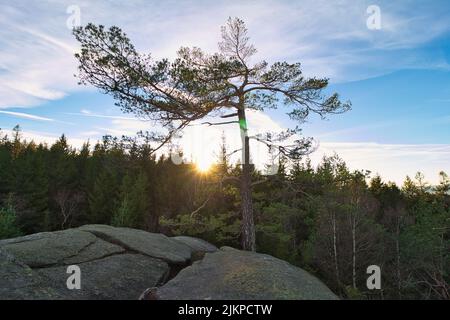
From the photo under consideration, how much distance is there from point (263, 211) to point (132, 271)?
13280 mm

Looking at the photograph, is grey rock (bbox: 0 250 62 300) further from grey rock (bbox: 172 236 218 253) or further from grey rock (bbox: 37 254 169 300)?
grey rock (bbox: 172 236 218 253)

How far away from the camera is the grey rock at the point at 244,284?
6.00 m

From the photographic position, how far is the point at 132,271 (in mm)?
8852

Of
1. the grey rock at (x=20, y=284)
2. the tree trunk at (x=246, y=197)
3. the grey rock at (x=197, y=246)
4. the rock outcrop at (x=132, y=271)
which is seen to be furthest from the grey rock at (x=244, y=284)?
the tree trunk at (x=246, y=197)

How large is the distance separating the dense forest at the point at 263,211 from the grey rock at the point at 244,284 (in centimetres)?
712

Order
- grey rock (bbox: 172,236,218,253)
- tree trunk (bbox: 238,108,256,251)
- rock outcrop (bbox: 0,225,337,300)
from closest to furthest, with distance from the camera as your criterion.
Result: 1. rock outcrop (bbox: 0,225,337,300)
2. grey rock (bbox: 172,236,218,253)
3. tree trunk (bbox: 238,108,256,251)

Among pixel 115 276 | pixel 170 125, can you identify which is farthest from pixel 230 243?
pixel 115 276

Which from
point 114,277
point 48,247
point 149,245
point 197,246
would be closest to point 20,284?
point 114,277

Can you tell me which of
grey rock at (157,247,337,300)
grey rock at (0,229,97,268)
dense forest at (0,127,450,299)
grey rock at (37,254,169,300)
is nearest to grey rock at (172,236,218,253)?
dense forest at (0,127,450,299)

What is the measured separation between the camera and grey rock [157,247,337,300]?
600cm

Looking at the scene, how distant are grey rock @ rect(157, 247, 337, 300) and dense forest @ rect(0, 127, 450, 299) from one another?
23.4 feet
